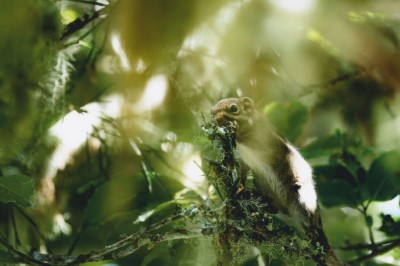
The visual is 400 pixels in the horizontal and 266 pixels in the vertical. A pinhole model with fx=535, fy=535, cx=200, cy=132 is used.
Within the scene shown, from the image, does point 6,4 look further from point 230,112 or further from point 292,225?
point 292,225

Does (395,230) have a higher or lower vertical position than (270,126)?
lower

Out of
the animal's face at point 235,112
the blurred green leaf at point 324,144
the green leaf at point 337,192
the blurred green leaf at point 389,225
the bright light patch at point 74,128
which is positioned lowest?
the blurred green leaf at point 389,225

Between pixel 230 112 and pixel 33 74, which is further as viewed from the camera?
pixel 230 112

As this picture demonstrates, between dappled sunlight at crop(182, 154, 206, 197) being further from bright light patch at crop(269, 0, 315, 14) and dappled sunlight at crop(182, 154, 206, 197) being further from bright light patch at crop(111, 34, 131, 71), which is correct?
bright light patch at crop(269, 0, 315, 14)

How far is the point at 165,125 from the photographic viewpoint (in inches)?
86.9

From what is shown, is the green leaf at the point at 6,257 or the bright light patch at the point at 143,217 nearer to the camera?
the green leaf at the point at 6,257

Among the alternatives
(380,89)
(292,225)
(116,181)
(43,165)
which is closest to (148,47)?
(116,181)

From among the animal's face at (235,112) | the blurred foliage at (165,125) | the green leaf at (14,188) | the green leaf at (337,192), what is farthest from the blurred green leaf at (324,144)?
the green leaf at (14,188)

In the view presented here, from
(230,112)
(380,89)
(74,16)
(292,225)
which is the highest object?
(74,16)

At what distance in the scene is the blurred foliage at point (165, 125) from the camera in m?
1.09

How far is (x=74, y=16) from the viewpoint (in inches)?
89.4

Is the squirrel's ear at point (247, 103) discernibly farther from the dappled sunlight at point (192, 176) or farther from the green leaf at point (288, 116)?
the dappled sunlight at point (192, 176)

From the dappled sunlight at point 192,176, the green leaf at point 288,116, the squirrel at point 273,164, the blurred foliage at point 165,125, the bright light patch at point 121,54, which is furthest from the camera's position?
the green leaf at point 288,116

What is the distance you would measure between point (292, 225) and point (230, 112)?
51cm
